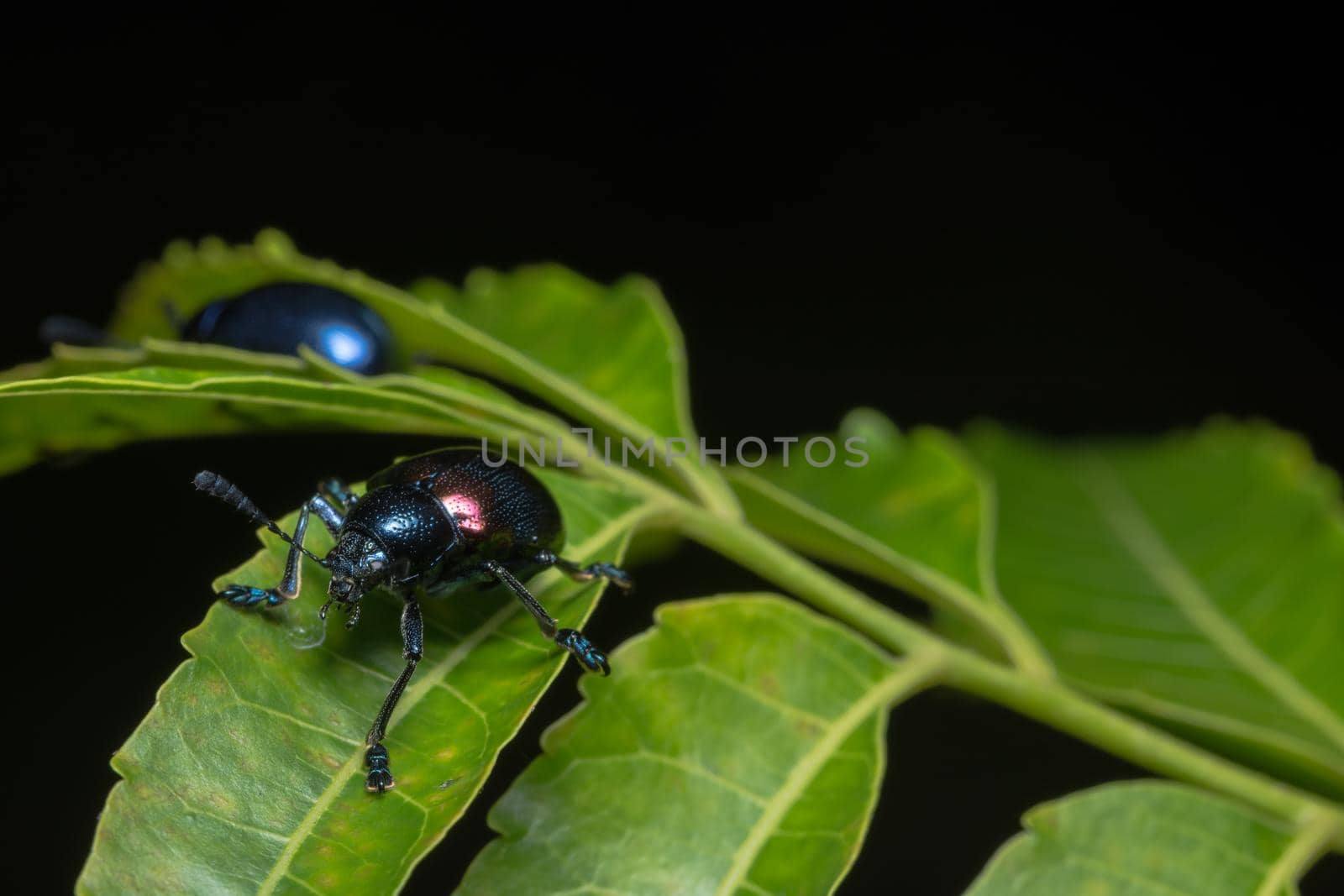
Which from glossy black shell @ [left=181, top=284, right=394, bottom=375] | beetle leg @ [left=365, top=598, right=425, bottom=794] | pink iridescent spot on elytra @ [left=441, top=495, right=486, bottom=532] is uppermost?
glossy black shell @ [left=181, top=284, right=394, bottom=375]

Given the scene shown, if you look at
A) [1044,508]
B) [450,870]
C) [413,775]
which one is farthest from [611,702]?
[1044,508]

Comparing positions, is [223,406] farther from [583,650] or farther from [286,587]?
[583,650]

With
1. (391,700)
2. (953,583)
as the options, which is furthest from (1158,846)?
(391,700)

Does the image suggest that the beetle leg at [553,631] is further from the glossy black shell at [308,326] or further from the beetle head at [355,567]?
the glossy black shell at [308,326]

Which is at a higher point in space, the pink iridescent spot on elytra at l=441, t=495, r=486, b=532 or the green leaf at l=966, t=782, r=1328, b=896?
the pink iridescent spot on elytra at l=441, t=495, r=486, b=532

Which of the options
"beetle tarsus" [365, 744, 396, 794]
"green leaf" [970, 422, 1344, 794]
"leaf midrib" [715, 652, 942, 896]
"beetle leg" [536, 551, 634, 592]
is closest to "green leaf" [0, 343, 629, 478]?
"beetle leg" [536, 551, 634, 592]

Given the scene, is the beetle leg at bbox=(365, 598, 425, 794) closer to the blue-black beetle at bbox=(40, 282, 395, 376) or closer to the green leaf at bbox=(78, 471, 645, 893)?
the green leaf at bbox=(78, 471, 645, 893)
